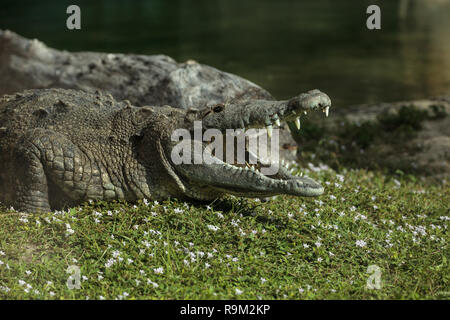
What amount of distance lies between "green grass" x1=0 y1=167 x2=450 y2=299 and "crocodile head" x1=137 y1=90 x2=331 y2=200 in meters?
0.29

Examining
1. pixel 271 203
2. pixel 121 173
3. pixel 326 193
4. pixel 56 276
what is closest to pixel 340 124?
pixel 326 193

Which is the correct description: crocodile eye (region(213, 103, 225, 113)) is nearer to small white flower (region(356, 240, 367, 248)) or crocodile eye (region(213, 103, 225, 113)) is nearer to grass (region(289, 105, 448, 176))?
small white flower (region(356, 240, 367, 248))

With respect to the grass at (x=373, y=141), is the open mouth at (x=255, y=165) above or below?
above

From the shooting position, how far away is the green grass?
159 inches

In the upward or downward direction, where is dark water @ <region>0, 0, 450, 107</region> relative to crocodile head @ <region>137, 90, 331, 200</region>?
upward

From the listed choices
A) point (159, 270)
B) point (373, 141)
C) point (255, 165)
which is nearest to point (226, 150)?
point (255, 165)

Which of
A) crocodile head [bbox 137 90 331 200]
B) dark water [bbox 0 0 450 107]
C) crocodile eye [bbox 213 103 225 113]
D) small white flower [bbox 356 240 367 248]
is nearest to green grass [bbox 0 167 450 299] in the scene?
small white flower [bbox 356 240 367 248]

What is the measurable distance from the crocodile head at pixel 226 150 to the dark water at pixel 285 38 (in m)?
6.42

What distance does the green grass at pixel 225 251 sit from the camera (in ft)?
13.2

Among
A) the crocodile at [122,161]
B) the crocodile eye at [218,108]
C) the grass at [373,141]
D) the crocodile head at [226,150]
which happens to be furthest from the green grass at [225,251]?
the grass at [373,141]

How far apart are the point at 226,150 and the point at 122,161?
0.95 metres

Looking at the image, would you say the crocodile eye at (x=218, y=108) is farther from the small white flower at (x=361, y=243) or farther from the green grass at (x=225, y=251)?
the small white flower at (x=361, y=243)

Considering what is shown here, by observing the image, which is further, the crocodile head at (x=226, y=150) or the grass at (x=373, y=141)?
the grass at (x=373, y=141)

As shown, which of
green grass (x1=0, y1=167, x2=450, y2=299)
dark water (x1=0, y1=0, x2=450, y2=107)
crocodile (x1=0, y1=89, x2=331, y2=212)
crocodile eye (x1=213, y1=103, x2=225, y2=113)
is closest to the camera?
green grass (x1=0, y1=167, x2=450, y2=299)
